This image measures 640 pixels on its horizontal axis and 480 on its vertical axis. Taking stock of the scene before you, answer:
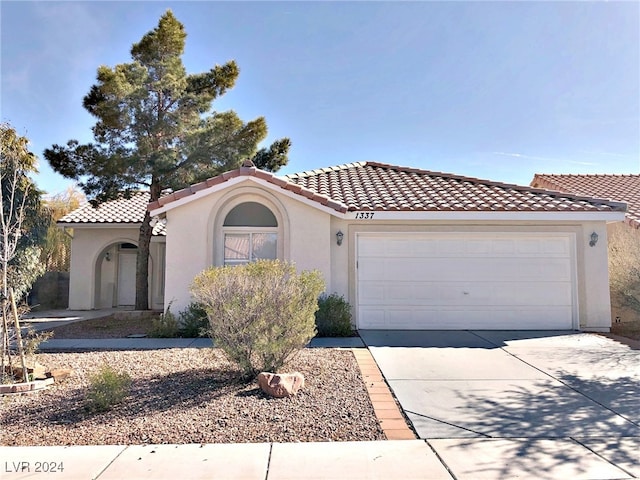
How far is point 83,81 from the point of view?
14.3 m

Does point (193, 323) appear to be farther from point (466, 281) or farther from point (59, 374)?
→ point (466, 281)

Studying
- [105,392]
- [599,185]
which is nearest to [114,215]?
[105,392]

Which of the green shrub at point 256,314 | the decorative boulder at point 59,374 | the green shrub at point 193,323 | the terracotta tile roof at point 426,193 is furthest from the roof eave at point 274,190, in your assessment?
the decorative boulder at point 59,374

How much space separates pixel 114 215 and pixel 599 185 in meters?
21.3

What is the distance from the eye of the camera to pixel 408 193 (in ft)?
41.5

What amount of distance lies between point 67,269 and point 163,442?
1959cm

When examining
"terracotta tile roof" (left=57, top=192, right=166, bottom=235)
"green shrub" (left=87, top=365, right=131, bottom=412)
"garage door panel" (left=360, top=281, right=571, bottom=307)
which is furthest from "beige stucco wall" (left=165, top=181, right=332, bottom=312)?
"terracotta tile roof" (left=57, top=192, right=166, bottom=235)

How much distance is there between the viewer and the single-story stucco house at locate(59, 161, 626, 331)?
36.5ft

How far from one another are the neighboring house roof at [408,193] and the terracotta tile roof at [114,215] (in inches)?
275

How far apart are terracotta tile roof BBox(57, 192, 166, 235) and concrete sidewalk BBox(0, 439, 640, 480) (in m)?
13.4

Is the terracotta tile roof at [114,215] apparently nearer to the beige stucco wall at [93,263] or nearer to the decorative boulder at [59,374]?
the beige stucco wall at [93,263]

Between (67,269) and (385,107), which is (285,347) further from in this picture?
(67,269)

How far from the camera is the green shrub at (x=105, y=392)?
17.6 ft

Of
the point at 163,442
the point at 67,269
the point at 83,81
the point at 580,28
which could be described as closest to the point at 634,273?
the point at 580,28
